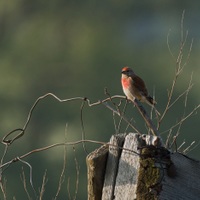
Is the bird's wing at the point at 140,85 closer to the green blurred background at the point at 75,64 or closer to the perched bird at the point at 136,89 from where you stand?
the perched bird at the point at 136,89

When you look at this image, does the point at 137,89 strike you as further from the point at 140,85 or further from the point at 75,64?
the point at 75,64

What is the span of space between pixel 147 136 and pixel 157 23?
27.5 m

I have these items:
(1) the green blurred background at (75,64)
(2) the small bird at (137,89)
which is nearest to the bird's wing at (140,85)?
(2) the small bird at (137,89)

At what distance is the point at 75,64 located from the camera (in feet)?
102

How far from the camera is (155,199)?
12.0ft

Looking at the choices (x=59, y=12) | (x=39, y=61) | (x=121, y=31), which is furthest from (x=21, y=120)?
(x=59, y=12)

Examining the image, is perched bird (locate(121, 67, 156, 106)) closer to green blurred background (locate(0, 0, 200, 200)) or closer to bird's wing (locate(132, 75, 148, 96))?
bird's wing (locate(132, 75, 148, 96))

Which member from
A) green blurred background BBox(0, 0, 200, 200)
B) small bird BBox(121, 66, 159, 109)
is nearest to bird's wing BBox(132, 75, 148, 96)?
small bird BBox(121, 66, 159, 109)

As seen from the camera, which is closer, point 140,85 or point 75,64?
point 140,85

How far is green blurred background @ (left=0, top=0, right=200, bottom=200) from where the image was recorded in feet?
71.3

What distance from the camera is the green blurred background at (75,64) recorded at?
21.7 meters

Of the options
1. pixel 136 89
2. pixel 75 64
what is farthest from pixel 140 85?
pixel 75 64

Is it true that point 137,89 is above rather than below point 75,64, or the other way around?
above

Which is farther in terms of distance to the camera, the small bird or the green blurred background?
the green blurred background
